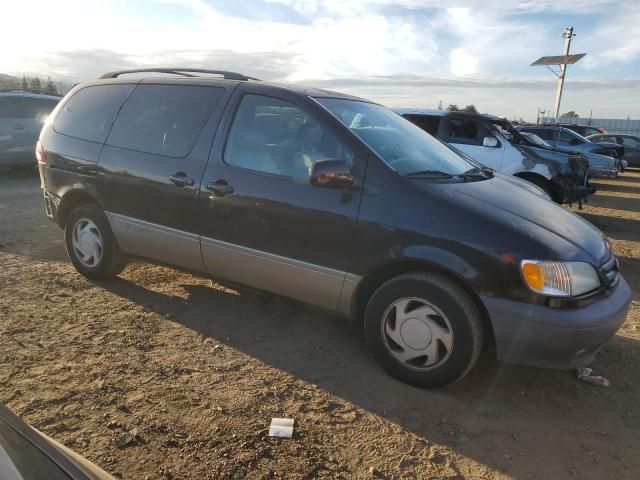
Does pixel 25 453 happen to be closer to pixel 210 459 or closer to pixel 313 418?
pixel 210 459

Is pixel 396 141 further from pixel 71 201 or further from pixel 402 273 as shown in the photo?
pixel 71 201

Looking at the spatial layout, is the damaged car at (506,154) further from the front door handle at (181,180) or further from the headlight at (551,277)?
the headlight at (551,277)

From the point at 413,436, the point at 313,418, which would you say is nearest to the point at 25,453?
the point at 313,418

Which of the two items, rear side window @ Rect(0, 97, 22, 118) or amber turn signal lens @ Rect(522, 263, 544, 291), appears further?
rear side window @ Rect(0, 97, 22, 118)

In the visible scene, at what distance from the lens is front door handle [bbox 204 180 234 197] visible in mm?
3527

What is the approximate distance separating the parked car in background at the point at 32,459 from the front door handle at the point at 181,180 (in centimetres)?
236

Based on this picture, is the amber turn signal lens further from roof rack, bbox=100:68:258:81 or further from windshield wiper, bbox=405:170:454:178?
roof rack, bbox=100:68:258:81

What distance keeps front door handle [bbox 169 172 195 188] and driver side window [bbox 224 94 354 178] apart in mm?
336

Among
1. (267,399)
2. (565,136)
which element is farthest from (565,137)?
(267,399)

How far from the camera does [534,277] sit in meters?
2.66

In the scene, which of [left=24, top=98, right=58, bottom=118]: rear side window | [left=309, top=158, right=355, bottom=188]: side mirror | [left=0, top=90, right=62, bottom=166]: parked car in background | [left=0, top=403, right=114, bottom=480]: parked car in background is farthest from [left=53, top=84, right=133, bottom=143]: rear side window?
[left=24, top=98, right=58, bottom=118]: rear side window

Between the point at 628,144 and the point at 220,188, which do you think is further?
the point at 628,144

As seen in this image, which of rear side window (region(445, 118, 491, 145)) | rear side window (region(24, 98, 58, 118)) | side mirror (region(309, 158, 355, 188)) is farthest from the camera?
rear side window (region(24, 98, 58, 118))

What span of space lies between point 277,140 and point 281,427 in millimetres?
1906
